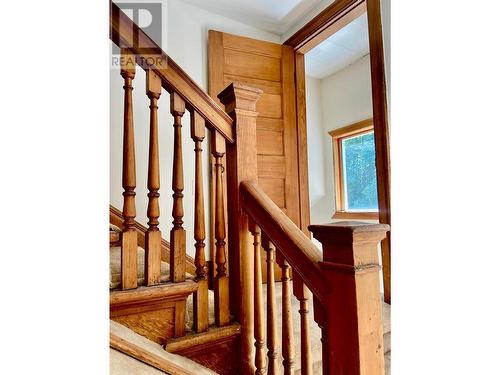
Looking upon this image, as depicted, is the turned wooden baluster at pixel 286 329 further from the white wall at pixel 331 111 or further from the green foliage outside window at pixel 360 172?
the white wall at pixel 331 111

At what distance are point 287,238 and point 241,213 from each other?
0.27 metres

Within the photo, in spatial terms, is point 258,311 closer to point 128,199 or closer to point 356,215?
point 128,199

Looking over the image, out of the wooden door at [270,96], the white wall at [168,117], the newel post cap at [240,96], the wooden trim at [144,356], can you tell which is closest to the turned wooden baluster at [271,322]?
the wooden trim at [144,356]

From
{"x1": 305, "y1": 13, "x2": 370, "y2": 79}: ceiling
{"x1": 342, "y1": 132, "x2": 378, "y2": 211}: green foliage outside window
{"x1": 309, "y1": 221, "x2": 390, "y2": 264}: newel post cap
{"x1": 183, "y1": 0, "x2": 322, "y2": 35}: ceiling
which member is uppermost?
{"x1": 305, "y1": 13, "x2": 370, "y2": 79}: ceiling

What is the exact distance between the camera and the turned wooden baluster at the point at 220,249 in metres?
1.12

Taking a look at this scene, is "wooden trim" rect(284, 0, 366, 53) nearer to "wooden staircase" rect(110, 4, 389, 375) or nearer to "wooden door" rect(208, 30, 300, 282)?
"wooden door" rect(208, 30, 300, 282)

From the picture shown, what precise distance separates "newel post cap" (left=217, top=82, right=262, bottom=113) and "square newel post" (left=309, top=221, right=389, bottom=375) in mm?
632

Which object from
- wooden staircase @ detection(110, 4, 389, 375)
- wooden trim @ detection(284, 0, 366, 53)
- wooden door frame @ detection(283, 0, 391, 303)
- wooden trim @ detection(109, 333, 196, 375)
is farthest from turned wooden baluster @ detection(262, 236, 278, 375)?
wooden trim @ detection(284, 0, 366, 53)

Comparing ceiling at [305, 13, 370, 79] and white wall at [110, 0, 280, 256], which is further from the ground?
ceiling at [305, 13, 370, 79]

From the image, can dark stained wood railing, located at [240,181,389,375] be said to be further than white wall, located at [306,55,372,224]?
No

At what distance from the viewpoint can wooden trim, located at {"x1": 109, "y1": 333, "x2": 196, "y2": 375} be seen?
83 centimetres

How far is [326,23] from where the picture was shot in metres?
2.37
